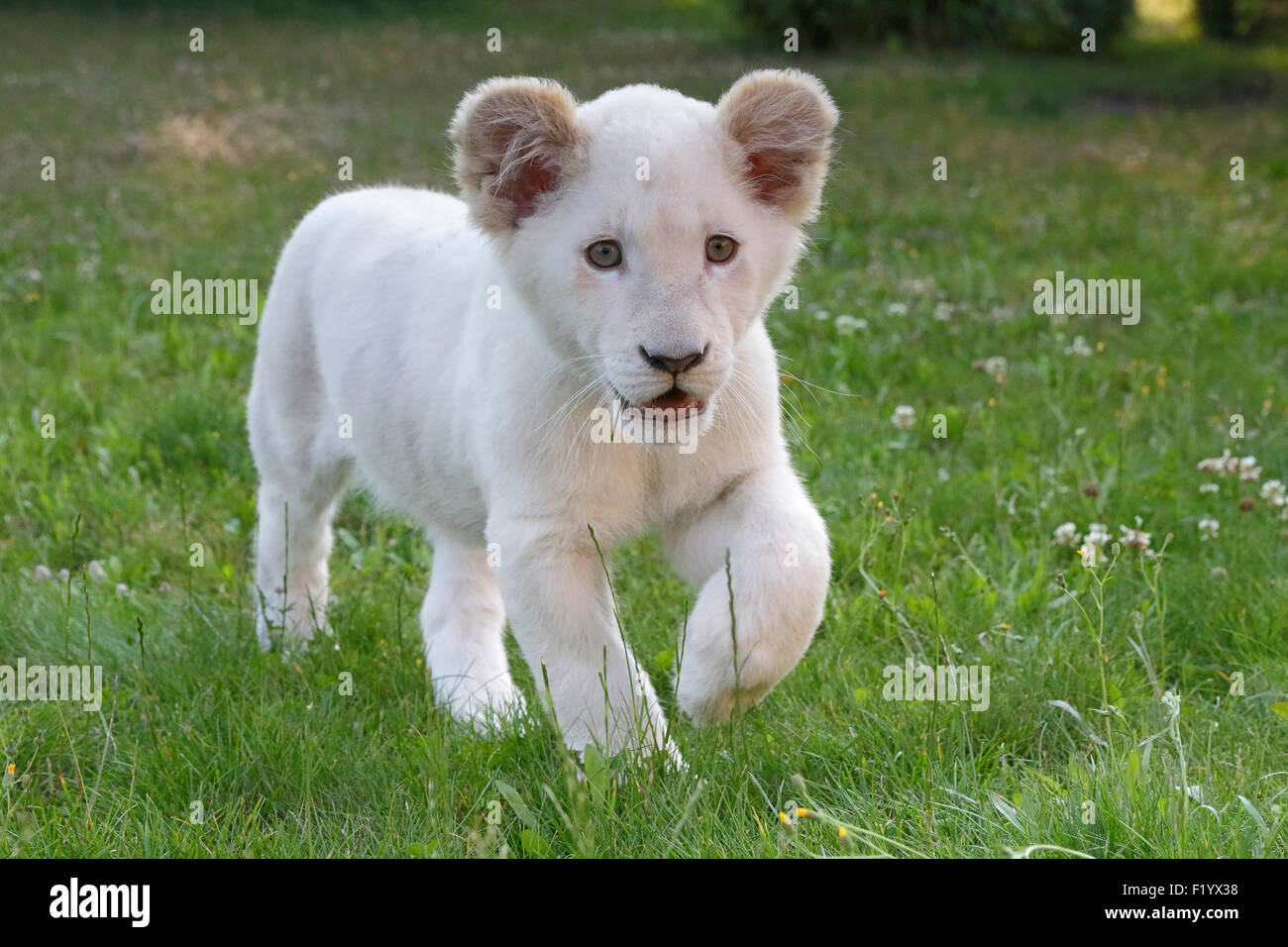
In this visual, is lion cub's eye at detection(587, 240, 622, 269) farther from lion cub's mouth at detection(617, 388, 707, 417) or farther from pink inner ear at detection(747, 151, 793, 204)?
Answer: pink inner ear at detection(747, 151, 793, 204)

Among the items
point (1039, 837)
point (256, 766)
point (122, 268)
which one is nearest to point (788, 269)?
point (1039, 837)

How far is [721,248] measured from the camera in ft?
10.6

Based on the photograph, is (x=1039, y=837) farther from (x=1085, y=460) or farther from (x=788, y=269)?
(x=1085, y=460)

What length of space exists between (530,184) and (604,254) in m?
0.35

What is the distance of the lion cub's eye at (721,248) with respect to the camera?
10.5 feet

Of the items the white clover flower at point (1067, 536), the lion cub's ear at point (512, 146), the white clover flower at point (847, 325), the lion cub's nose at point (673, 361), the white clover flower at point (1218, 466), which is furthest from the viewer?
the white clover flower at point (847, 325)

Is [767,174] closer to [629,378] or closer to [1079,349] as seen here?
[629,378]

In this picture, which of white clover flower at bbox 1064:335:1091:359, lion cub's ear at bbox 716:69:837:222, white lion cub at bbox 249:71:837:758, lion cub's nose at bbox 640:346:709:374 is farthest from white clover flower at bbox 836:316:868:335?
lion cub's nose at bbox 640:346:709:374

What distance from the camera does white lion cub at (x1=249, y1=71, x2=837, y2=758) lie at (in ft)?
10.2

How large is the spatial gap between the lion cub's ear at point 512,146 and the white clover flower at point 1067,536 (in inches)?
86.0

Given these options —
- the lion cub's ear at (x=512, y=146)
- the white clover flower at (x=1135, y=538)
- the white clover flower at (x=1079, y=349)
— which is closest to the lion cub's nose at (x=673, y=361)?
the lion cub's ear at (x=512, y=146)

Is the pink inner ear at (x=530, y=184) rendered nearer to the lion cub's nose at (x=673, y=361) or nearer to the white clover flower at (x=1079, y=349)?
the lion cub's nose at (x=673, y=361)

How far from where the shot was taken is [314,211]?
492cm

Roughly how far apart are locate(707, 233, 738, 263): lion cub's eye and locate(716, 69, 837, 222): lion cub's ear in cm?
21
